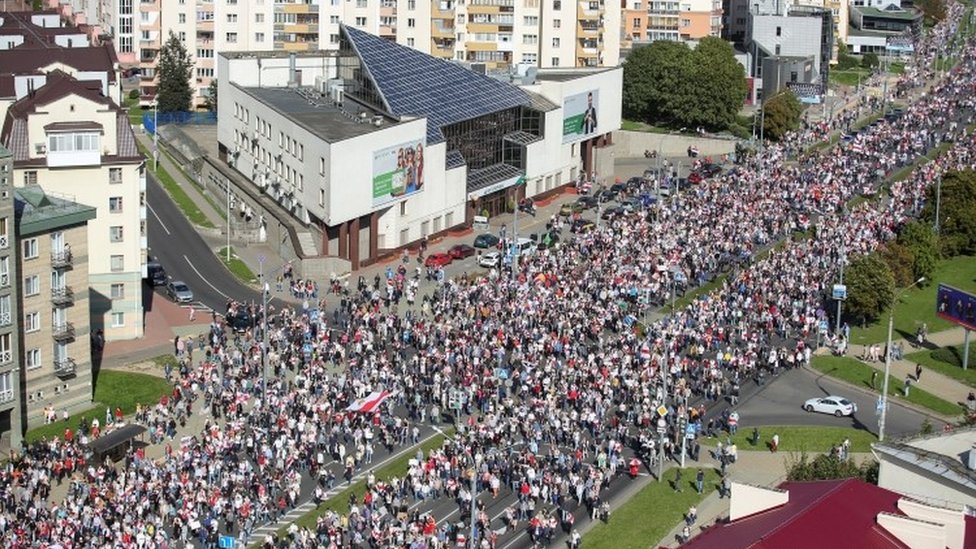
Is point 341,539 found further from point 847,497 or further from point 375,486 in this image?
point 847,497

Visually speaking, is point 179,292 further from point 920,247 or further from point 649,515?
point 920,247

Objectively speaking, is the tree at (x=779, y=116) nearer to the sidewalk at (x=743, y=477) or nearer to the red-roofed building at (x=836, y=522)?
the sidewalk at (x=743, y=477)

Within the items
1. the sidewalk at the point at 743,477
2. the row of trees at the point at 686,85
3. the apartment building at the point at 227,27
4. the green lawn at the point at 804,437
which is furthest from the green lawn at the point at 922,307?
the apartment building at the point at 227,27

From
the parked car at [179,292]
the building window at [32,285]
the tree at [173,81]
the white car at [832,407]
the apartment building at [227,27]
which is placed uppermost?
the apartment building at [227,27]

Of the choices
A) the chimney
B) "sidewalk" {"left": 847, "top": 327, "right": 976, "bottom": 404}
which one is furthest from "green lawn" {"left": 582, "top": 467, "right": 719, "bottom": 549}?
the chimney

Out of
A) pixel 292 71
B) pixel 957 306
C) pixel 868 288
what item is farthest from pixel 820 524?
pixel 292 71

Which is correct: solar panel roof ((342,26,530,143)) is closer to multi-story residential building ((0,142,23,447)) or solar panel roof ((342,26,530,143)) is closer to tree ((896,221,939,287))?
tree ((896,221,939,287))

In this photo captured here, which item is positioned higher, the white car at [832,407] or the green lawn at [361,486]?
the white car at [832,407]

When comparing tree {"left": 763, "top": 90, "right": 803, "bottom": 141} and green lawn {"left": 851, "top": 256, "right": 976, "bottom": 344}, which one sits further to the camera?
tree {"left": 763, "top": 90, "right": 803, "bottom": 141}
